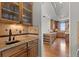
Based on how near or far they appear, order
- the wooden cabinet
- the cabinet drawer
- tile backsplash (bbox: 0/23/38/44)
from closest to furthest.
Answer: the cabinet drawer → tile backsplash (bbox: 0/23/38/44) → the wooden cabinet

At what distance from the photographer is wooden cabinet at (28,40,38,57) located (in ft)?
5.91

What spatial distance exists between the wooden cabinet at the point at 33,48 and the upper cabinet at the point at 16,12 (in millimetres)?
300

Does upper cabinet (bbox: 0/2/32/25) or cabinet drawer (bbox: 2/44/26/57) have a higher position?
upper cabinet (bbox: 0/2/32/25)

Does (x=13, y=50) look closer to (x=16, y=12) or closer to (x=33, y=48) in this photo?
(x=33, y=48)

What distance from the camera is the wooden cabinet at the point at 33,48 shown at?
180cm

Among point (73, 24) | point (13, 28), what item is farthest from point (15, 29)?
point (73, 24)

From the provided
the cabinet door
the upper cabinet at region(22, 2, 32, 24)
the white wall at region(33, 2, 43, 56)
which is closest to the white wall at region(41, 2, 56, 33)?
the white wall at region(33, 2, 43, 56)

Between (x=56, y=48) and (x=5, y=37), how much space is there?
2.45 feet

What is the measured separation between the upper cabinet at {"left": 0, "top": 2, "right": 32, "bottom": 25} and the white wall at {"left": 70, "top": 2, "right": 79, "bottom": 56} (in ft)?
2.01

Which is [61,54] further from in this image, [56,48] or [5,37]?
[5,37]

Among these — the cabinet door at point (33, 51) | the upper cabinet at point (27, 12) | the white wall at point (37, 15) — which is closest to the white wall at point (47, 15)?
the white wall at point (37, 15)

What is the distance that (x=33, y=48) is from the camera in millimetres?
1814

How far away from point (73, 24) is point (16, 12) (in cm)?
84

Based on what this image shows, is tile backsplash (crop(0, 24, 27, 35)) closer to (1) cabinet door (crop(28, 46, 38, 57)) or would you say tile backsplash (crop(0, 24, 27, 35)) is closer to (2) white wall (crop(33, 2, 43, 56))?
(2) white wall (crop(33, 2, 43, 56))
